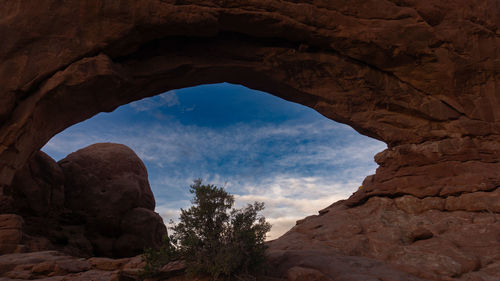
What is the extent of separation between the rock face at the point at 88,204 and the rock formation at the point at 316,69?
4.13m

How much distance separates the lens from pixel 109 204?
19297 millimetres

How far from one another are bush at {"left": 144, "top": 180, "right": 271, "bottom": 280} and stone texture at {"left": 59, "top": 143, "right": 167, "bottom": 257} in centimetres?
1169

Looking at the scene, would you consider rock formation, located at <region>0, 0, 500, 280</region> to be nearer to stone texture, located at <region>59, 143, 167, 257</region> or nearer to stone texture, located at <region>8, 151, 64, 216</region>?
stone texture, located at <region>8, 151, 64, 216</region>

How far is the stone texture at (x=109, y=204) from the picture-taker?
18797 mm

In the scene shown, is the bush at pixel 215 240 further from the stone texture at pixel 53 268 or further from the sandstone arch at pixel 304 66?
the sandstone arch at pixel 304 66

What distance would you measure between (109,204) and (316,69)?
1434 centimetres

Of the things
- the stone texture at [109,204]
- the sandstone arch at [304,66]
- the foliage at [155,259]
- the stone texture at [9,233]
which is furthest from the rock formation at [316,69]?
the stone texture at [109,204]

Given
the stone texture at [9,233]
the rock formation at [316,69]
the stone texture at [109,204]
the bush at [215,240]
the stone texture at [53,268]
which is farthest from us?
the stone texture at [109,204]

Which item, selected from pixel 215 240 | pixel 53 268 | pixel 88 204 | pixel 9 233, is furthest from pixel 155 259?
pixel 88 204

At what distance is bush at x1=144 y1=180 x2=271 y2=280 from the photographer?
7367 millimetres

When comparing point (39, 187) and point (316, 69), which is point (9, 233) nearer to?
point (39, 187)

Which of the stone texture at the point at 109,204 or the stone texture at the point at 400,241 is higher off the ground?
the stone texture at the point at 109,204

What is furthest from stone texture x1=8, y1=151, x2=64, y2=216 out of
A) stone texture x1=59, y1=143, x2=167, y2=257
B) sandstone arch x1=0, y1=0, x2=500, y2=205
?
sandstone arch x1=0, y1=0, x2=500, y2=205

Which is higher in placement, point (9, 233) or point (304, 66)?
point (304, 66)
